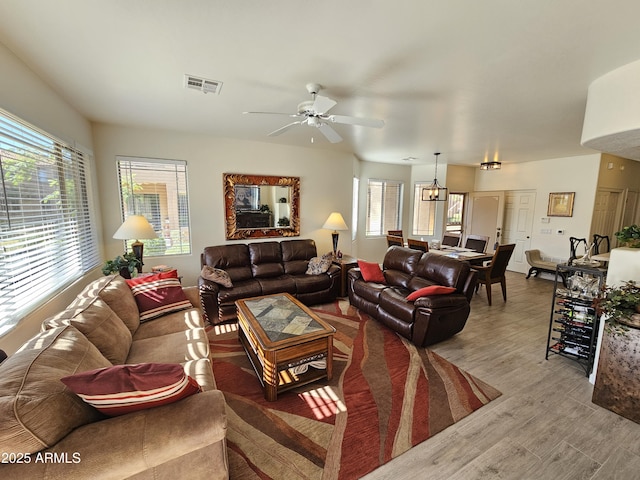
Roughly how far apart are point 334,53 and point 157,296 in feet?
8.63

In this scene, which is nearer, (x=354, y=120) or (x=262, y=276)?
(x=354, y=120)

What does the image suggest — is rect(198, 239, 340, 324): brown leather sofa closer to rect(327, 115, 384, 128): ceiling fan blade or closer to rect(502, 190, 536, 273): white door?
rect(327, 115, 384, 128): ceiling fan blade

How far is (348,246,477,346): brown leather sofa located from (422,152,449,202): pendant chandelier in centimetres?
242

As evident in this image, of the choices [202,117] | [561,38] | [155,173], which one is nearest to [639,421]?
[561,38]

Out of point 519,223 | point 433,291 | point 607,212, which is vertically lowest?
point 433,291

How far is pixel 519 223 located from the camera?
252 inches

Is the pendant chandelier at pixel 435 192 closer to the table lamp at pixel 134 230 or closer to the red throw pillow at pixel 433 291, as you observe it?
the red throw pillow at pixel 433 291

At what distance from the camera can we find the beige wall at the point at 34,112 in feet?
6.12

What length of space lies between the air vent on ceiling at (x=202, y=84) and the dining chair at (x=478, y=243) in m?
5.02

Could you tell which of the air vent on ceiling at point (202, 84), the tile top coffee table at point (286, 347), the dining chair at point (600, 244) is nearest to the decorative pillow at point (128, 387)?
the tile top coffee table at point (286, 347)

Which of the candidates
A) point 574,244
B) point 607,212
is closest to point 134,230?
point 574,244

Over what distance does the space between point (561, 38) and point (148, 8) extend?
2.47 meters

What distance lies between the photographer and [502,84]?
2352mm

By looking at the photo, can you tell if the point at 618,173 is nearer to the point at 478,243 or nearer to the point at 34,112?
the point at 478,243
